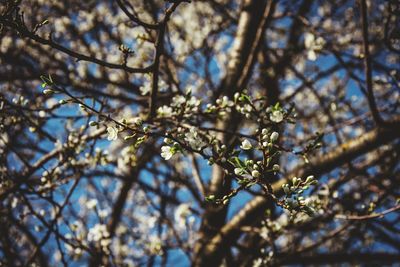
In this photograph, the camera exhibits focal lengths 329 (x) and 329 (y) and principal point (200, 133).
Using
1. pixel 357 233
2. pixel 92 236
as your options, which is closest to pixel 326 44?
pixel 357 233

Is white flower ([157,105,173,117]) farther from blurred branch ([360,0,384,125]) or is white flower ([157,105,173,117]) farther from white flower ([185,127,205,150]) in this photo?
blurred branch ([360,0,384,125])

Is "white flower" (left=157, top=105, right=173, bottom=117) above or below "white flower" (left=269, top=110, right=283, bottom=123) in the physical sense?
above

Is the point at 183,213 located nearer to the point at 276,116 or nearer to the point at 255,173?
the point at 276,116

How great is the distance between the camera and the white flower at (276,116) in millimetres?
2070

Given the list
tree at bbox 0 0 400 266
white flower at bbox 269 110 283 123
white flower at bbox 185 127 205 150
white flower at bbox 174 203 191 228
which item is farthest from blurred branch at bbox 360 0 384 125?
white flower at bbox 174 203 191 228

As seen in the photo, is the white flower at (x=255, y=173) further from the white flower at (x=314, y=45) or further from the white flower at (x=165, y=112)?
the white flower at (x=314, y=45)

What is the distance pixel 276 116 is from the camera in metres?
2.11

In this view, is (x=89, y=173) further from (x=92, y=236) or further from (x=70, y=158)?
(x=70, y=158)

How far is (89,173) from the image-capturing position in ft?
14.9

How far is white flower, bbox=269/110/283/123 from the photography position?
2.07m

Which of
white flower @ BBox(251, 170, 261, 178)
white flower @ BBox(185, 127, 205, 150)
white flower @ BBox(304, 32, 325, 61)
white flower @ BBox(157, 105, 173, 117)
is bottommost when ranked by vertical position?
white flower @ BBox(251, 170, 261, 178)

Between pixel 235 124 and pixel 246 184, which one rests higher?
pixel 235 124

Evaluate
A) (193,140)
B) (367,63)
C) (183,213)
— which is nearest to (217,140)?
(193,140)

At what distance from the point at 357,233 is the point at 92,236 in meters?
2.99
